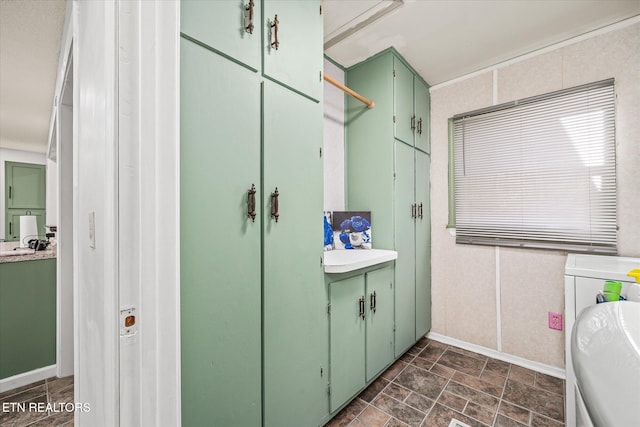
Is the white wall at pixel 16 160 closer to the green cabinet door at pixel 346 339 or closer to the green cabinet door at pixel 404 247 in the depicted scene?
the green cabinet door at pixel 346 339

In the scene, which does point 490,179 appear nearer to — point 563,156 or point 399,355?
point 563,156

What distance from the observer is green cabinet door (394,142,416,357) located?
212 centimetres

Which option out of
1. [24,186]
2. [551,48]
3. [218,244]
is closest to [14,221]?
[24,186]

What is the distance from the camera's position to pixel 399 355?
7.07 feet

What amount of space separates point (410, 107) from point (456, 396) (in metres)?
2.31

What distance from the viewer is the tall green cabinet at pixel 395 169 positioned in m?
2.11

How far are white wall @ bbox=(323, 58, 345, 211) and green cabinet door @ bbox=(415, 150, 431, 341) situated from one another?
0.75 m

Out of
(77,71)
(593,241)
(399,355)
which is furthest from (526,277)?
(77,71)

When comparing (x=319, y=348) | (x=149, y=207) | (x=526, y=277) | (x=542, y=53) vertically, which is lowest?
(x=319, y=348)

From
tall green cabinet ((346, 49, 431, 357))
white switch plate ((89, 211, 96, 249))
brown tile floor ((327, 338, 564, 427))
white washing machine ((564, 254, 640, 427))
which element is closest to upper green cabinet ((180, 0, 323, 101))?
white switch plate ((89, 211, 96, 249))

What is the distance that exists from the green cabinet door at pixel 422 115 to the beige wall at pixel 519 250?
10 cm

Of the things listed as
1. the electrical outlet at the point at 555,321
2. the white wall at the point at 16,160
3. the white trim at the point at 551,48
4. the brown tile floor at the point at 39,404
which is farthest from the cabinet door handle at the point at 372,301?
the white wall at the point at 16,160

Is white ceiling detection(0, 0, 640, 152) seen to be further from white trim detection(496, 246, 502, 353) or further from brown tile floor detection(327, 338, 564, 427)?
brown tile floor detection(327, 338, 564, 427)

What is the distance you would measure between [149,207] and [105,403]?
0.56 m
